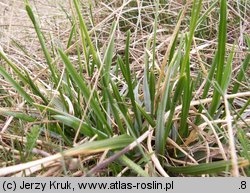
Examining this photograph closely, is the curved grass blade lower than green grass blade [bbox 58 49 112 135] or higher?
lower

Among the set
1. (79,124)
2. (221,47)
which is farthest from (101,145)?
(221,47)

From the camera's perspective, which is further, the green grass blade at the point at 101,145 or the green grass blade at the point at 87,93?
the green grass blade at the point at 87,93

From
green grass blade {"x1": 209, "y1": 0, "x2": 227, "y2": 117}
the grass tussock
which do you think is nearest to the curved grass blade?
the grass tussock

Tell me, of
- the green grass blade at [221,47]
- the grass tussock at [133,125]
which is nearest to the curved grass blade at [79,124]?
the grass tussock at [133,125]

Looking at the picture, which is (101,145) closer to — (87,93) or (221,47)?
(87,93)

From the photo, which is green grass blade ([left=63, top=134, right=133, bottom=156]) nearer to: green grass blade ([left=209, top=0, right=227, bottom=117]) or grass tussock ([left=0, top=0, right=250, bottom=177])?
grass tussock ([left=0, top=0, right=250, bottom=177])

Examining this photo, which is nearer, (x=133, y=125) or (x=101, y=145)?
(x=101, y=145)

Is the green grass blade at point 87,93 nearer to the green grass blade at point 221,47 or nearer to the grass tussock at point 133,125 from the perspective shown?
the grass tussock at point 133,125

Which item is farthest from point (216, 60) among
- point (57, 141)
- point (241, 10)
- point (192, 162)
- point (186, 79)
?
point (241, 10)

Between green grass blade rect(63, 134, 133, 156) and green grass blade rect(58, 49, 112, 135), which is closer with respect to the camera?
green grass blade rect(63, 134, 133, 156)

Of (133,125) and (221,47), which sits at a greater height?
(221,47)

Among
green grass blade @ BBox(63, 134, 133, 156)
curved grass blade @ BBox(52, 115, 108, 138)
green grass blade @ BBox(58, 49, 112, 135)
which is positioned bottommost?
green grass blade @ BBox(63, 134, 133, 156)

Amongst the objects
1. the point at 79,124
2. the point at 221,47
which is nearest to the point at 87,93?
the point at 79,124

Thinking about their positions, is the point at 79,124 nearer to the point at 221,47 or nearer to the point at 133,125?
the point at 133,125
